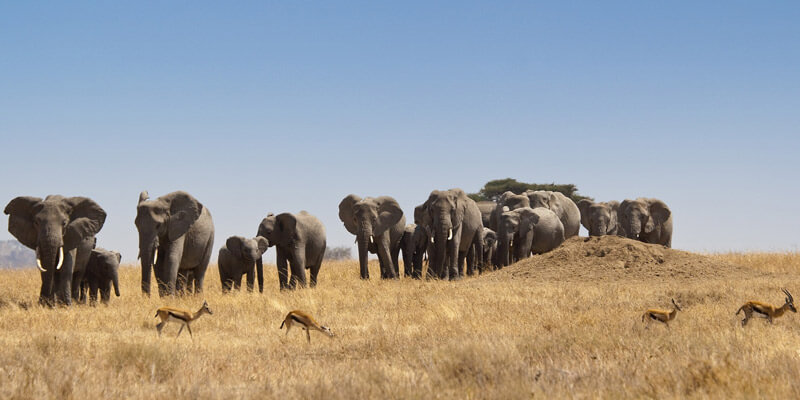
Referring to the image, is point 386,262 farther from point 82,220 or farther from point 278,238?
point 82,220

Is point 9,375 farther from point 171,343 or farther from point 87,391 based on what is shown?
point 171,343

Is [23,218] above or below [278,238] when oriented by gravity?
above

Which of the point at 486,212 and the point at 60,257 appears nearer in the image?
the point at 60,257

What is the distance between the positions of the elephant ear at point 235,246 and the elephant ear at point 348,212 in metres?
5.34

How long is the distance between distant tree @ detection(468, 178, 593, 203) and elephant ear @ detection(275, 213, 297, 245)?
37.0 metres

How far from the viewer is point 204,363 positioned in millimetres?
8922

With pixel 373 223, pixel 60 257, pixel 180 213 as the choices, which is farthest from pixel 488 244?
pixel 60 257

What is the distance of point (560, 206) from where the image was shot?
124 ft

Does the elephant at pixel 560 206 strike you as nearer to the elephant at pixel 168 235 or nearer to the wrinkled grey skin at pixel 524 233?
the wrinkled grey skin at pixel 524 233

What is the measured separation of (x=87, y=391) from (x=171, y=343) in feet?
10.5

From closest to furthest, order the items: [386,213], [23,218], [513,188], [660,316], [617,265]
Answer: [660,316]
[23,218]
[617,265]
[386,213]
[513,188]

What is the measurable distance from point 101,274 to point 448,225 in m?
11.4

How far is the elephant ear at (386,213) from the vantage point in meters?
24.9

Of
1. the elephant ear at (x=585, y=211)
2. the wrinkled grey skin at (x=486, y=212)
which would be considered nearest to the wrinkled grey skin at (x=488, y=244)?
the wrinkled grey skin at (x=486, y=212)
